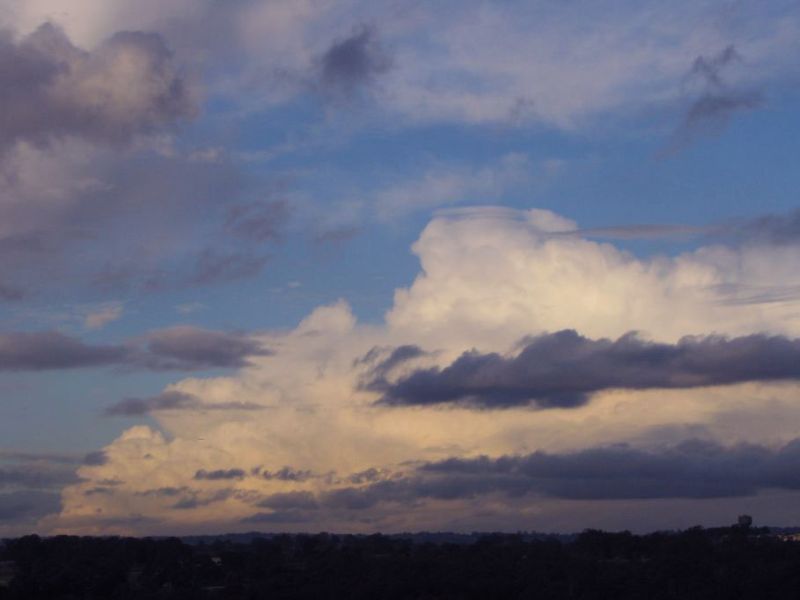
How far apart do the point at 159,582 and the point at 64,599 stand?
1569 cm

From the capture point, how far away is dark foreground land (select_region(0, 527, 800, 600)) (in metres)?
119

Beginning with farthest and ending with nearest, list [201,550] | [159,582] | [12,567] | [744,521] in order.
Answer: [744,521], [201,550], [12,567], [159,582]

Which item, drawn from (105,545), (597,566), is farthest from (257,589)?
(105,545)

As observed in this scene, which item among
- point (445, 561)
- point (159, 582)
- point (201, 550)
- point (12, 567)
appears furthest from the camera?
point (201, 550)

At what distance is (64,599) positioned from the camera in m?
117

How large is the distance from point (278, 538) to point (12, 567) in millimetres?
56437

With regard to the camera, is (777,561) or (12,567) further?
(12,567)

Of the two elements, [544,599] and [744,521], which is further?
[744,521]

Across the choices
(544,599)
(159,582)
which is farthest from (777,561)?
(159,582)

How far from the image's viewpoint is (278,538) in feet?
653

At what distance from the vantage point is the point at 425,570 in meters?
131

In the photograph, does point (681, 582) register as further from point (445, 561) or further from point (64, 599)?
point (64, 599)

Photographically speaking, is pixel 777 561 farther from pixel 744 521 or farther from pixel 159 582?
pixel 159 582

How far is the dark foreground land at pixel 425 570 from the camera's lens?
119219mm
